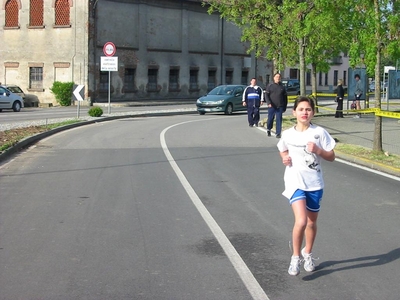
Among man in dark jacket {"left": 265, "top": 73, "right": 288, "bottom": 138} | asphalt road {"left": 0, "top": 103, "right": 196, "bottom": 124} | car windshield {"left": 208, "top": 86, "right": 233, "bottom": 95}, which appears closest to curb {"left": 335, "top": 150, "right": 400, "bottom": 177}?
man in dark jacket {"left": 265, "top": 73, "right": 288, "bottom": 138}

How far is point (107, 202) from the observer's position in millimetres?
10250

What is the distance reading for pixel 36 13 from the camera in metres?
48.2

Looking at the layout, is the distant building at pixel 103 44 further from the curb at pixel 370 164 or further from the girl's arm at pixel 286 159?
the girl's arm at pixel 286 159

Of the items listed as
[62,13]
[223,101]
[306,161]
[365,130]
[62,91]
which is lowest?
[365,130]

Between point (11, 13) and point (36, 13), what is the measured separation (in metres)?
2.07

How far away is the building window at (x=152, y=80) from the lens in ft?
170

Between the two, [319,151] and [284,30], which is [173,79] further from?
[319,151]

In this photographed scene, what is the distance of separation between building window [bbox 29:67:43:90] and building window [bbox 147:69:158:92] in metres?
7.79

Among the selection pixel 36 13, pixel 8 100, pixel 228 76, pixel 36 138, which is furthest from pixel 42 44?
pixel 36 138

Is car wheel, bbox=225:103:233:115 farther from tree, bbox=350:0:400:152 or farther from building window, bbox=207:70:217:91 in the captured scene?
building window, bbox=207:70:217:91

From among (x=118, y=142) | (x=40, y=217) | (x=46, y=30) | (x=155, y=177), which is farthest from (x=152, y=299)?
(x=46, y=30)

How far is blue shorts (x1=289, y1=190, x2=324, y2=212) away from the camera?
20.7 ft

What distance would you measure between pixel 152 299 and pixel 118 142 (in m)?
14.1

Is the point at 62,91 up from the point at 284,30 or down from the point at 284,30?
down
